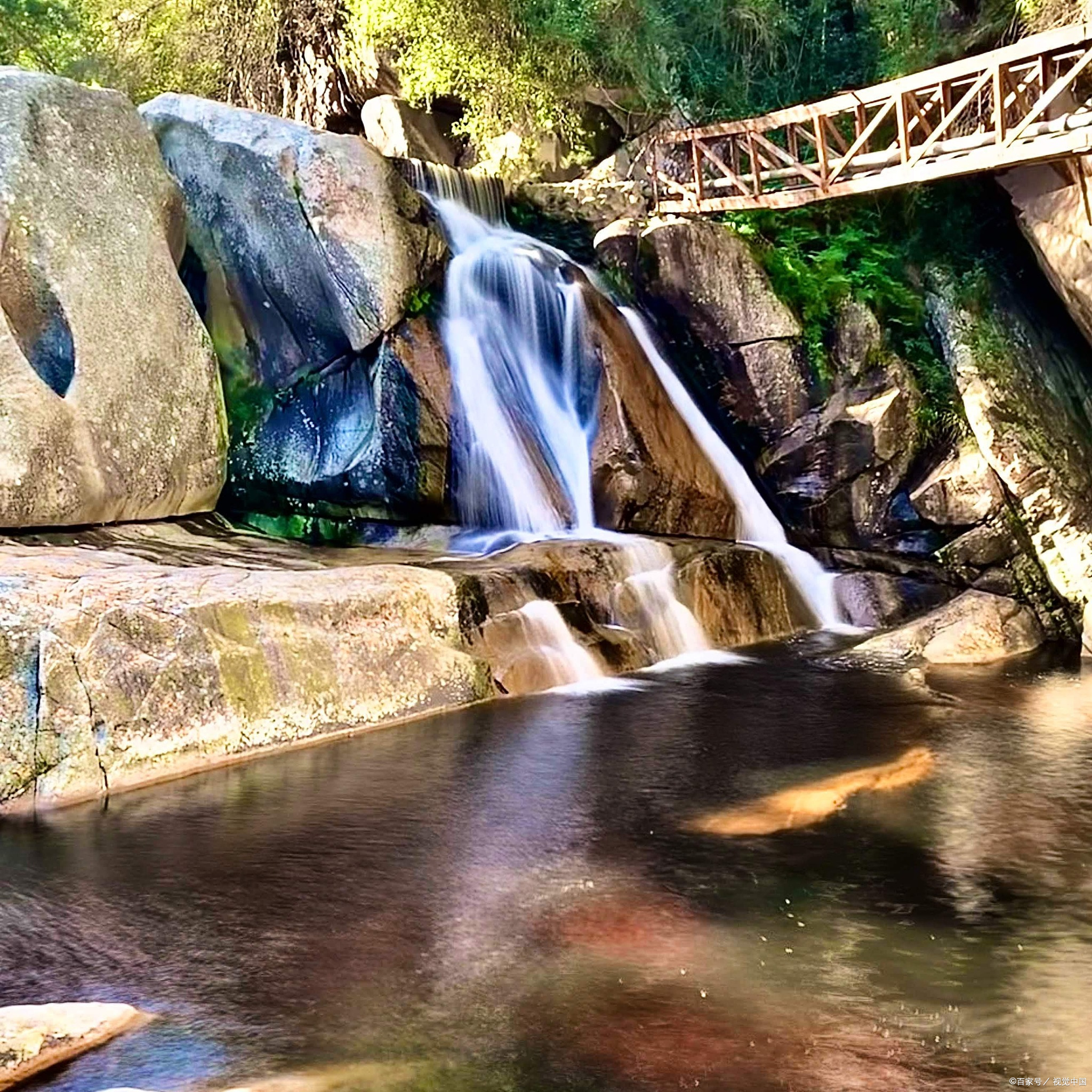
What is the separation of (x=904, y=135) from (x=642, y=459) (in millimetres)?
4436

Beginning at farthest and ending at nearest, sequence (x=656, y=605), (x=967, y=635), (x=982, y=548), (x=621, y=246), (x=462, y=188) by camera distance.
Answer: (x=462, y=188) → (x=621, y=246) → (x=982, y=548) → (x=656, y=605) → (x=967, y=635)

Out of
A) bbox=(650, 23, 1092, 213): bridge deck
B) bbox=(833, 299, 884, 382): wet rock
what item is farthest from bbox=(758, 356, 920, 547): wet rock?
bbox=(650, 23, 1092, 213): bridge deck

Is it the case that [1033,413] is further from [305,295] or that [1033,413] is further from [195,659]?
[195,659]

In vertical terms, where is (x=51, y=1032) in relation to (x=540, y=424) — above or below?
below

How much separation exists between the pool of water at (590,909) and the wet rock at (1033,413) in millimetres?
4040

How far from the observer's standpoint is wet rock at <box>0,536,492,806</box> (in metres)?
8.24

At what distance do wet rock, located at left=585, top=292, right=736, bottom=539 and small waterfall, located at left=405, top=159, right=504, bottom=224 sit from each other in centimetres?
276

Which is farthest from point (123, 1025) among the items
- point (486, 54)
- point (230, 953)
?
point (486, 54)

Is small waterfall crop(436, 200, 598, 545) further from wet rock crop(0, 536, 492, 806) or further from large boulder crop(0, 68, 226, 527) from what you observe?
wet rock crop(0, 536, 492, 806)

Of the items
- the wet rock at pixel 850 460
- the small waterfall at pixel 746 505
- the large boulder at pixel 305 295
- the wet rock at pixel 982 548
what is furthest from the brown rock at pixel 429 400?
the wet rock at pixel 982 548

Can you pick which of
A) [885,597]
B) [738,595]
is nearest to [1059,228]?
[885,597]

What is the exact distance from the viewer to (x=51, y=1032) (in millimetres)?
5066

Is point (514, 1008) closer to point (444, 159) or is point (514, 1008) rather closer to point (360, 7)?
point (360, 7)

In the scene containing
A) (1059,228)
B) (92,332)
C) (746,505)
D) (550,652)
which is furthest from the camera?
(746,505)
